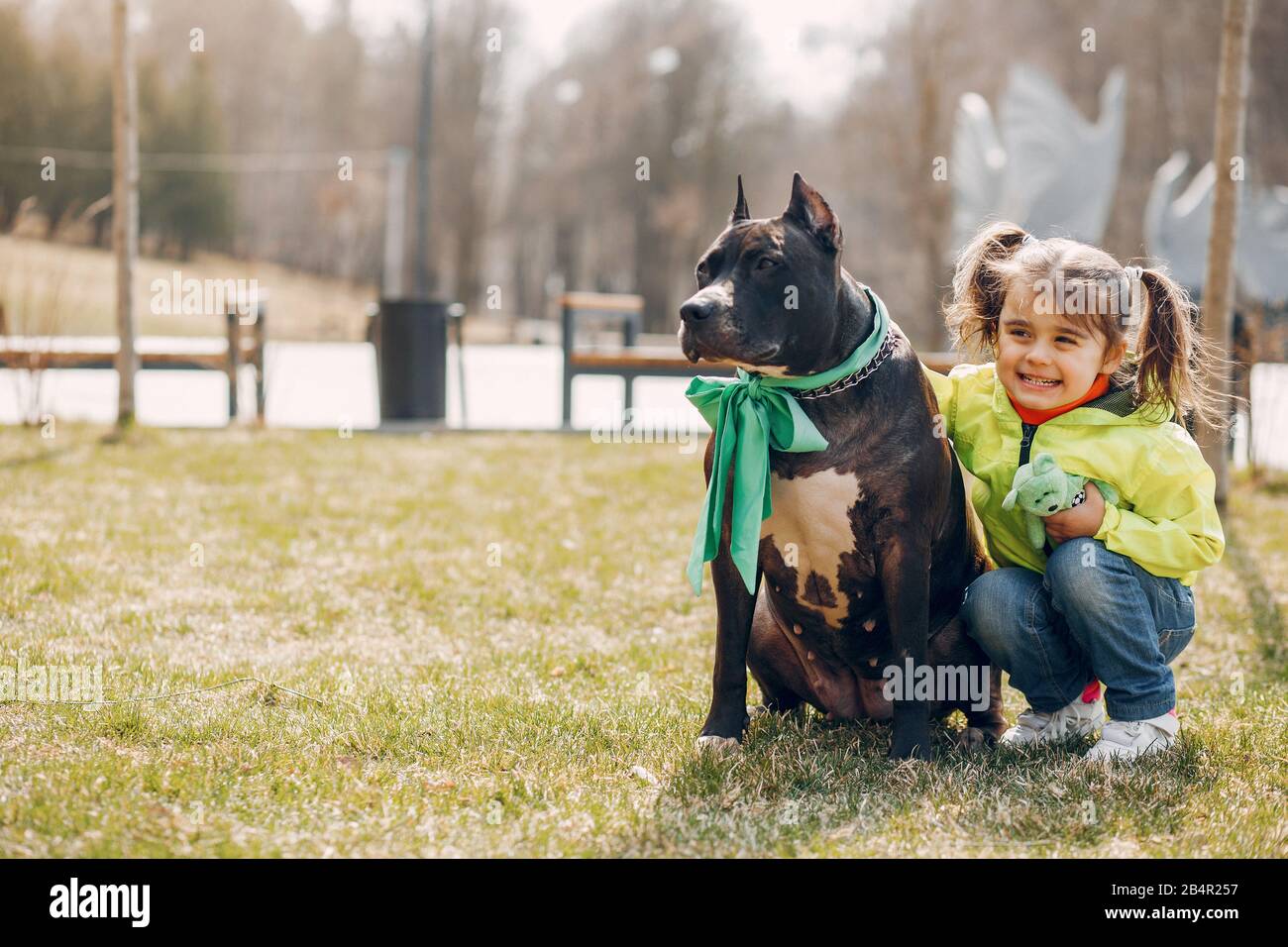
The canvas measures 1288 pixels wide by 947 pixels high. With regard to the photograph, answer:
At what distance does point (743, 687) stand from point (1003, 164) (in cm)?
2070

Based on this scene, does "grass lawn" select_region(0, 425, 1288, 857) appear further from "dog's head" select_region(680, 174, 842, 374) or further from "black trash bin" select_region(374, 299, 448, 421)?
"black trash bin" select_region(374, 299, 448, 421)

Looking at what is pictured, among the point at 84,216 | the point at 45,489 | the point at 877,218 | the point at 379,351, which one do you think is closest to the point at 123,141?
the point at 84,216

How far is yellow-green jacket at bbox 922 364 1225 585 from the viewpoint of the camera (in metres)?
2.94

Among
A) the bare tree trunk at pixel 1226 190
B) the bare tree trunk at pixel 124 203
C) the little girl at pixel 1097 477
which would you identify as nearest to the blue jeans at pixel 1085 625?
the little girl at pixel 1097 477

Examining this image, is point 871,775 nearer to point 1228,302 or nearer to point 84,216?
point 1228,302

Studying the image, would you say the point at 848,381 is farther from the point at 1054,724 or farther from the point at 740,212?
the point at 1054,724

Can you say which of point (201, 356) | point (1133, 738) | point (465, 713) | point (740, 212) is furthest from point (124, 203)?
point (1133, 738)

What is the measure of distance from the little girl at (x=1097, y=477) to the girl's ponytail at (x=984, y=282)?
0.02 metres

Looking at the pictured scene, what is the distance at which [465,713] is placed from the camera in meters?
3.37

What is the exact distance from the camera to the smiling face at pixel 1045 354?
2959 millimetres

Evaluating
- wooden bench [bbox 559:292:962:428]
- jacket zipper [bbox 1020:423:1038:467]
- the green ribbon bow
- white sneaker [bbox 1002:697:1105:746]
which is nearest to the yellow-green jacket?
jacket zipper [bbox 1020:423:1038:467]

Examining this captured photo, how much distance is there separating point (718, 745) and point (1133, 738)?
3.50 feet

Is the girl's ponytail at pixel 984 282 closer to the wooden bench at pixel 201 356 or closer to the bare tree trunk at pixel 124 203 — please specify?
the bare tree trunk at pixel 124 203

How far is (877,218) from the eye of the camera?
1642 inches
